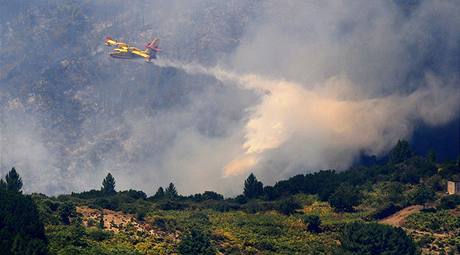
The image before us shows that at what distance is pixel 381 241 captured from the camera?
190875 millimetres

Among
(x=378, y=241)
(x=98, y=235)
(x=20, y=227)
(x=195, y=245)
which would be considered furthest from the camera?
(x=378, y=241)

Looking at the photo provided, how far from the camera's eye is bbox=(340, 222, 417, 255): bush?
190 meters

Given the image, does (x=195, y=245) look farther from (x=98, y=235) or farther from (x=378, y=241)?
(x=378, y=241)

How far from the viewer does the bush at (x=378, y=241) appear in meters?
190

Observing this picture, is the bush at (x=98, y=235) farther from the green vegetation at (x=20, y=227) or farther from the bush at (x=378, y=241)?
the bush at (x=378, y=241)

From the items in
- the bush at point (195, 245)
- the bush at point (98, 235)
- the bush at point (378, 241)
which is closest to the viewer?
the bush at point (195, 245)

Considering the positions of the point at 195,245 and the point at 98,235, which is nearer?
the point at 195,245

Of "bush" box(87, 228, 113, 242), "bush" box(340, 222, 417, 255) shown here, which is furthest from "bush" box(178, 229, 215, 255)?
"bush" box(340, 222, 417, 255)

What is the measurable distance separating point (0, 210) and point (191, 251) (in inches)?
1070

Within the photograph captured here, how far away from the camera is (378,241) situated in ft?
626

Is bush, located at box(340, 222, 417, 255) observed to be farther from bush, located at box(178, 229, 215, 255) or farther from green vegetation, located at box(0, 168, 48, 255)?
green vegetation, located at box(0, 168, 48, 255)

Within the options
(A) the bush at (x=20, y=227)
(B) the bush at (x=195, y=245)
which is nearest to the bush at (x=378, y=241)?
(B) the bush at (x=195, y=245)

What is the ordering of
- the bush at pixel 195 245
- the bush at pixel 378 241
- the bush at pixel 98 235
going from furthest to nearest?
the bush at pixel 378 241, the bush at pixel 98 235, the bush at pixel 195 245

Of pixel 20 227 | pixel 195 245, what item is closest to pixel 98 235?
pixel 195 245
